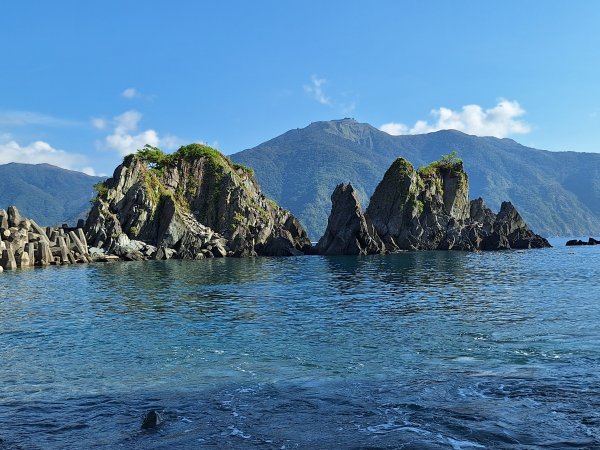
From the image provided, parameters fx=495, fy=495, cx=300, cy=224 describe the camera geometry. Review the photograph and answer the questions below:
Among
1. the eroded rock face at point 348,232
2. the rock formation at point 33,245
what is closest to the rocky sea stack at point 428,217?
the eroded rock face at point 348,232

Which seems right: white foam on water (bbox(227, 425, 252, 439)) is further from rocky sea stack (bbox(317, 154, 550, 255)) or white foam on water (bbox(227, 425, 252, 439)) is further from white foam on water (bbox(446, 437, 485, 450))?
rocky sea stack (bbox(317, 154, 550, 255))

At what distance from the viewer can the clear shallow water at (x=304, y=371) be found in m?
14.4

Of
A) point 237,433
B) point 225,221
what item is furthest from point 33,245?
point 237,433

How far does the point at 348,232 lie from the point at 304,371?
103 metres

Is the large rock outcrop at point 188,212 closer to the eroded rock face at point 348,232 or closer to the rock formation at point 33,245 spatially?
the rock formation at point 33,245

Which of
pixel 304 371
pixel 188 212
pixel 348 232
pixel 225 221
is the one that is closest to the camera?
pixel 304 371

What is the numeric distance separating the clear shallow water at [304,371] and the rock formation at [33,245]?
46751mm

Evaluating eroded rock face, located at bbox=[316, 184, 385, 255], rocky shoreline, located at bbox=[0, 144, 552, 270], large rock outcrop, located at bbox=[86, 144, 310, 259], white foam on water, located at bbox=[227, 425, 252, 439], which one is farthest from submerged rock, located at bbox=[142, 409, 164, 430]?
eroded rock face, located at bbox=[316, 184, 385, 255]

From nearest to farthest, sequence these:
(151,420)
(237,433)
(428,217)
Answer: (237,433) → (151,420) → (428,217)

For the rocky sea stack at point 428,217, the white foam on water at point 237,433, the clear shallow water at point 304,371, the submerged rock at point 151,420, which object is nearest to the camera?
the white foam on water at point 237,433

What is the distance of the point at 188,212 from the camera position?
444 ft

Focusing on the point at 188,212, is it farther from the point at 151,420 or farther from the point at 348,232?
the point at 151,420

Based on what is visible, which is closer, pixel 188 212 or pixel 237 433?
pixel 237 433

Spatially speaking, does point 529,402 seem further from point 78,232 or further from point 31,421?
point 78,232
